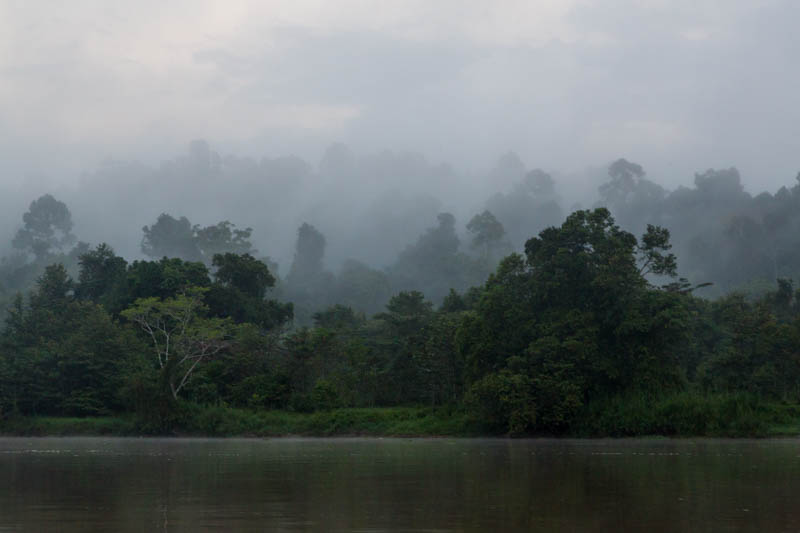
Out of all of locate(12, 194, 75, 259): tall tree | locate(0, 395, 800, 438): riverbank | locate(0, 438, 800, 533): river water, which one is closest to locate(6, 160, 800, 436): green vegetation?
locate(0, 395, 800, 438): riverbank

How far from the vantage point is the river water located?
10.6 meters

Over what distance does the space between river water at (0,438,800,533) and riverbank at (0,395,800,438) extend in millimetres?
6935

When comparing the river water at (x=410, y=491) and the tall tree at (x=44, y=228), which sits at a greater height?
the tall tree at (x=44, y=228)

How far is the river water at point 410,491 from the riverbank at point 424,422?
6935mm

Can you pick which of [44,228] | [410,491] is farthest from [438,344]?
[44,228]

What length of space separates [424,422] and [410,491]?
24302 millimetres

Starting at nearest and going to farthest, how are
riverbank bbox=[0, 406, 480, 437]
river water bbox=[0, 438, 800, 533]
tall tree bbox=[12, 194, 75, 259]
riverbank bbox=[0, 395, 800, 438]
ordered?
river water bbox=[0, 438, 800, 533] → riverbank bbox=[0, 395, 800, 438] → riverbank bbox=[0, 406, 480, 437] → tall tree bbox=[12, 194, 75, 259]

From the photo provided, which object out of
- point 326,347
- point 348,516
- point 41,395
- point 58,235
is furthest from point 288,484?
point 58,235

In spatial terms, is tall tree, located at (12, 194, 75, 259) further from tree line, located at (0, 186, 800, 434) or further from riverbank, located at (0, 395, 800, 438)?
riverbank, located at (0, 395, 800, 438)

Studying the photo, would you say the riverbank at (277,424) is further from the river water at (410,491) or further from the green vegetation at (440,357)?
the river water at (410,491)

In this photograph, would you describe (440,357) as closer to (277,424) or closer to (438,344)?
(438,344)

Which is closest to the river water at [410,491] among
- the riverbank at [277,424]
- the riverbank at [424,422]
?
the riverbank at [424,422]

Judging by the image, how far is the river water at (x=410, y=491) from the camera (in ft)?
34.8

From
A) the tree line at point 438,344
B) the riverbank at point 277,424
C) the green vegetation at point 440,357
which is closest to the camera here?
the green vegetation at point 440,357
